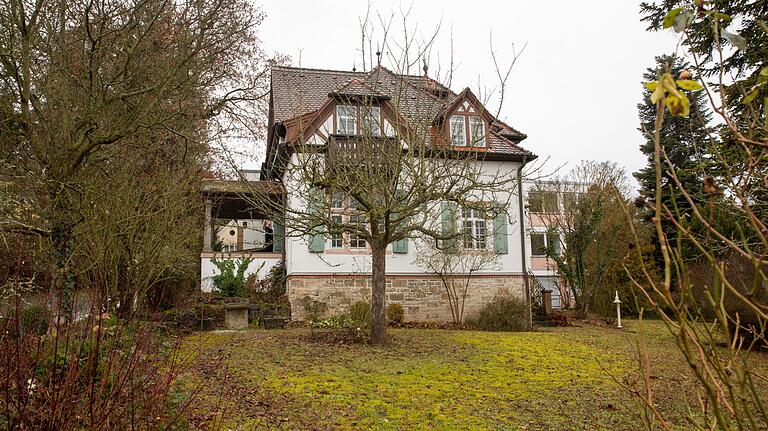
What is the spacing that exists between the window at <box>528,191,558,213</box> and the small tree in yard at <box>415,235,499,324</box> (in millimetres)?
8013

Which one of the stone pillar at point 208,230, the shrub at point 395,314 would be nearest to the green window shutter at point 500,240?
the shrub at point 395,314

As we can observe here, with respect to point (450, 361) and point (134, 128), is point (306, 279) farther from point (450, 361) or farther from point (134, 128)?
point (134, 128)

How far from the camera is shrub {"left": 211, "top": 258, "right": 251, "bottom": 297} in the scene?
595 inches

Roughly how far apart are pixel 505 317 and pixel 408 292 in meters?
2.77

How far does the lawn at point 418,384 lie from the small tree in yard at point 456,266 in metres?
4.12

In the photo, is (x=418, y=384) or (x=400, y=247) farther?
(x=400, y=247)

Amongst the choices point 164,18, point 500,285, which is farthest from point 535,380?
point 500,285

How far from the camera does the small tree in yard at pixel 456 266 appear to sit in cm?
1627

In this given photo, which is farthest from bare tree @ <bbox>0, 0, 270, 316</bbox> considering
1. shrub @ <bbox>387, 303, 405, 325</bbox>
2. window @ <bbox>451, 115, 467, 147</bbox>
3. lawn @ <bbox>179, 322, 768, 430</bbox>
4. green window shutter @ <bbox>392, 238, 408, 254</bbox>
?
window @ <bbox>451, 115, 467, 147</bbox>

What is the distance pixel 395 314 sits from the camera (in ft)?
50.3

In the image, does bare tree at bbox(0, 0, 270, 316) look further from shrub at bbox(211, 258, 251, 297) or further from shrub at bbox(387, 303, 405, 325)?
shrub at bbox(387, 303, 405, 325)

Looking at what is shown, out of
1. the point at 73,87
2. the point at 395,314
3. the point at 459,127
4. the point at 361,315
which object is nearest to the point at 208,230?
the point at 395,314

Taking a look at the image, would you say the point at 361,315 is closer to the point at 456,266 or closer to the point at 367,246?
the point at 367,246

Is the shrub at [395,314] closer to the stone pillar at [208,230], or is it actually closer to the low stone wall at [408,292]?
the low stone wall at [408,292]
